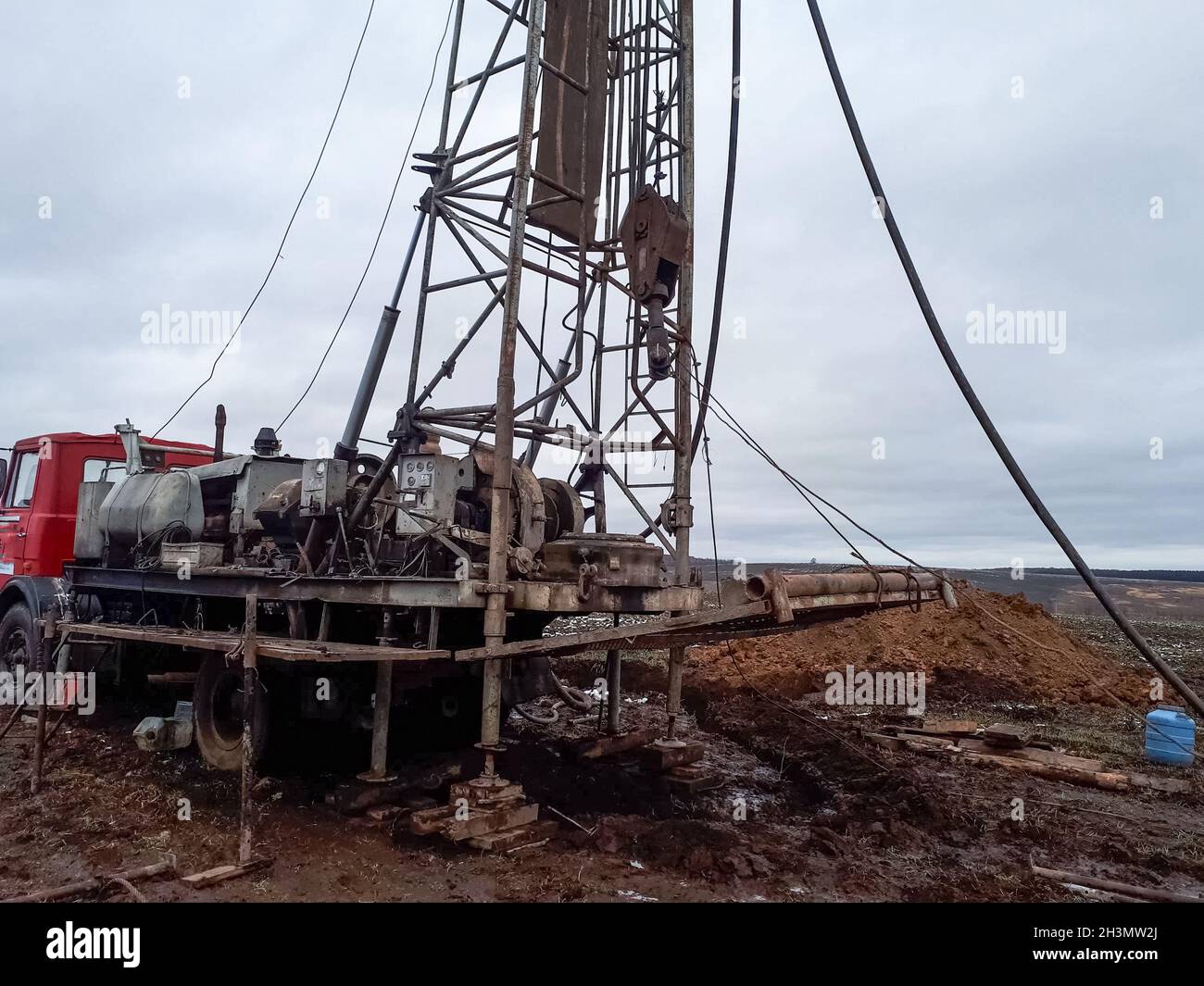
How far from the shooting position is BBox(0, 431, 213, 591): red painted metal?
966 cm

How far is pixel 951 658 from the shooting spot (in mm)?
13969

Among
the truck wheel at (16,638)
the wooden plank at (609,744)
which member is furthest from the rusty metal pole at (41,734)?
the wooden plank at (609,744)

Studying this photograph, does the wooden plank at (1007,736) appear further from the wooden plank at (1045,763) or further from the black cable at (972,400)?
the black cable at (972,400)

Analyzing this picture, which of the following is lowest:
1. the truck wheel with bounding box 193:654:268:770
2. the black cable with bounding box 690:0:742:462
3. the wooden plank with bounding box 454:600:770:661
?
the truck wheel with bounding box 193:654:268:770

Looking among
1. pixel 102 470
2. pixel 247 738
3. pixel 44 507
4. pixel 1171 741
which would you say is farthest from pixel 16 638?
pixel 1171 741

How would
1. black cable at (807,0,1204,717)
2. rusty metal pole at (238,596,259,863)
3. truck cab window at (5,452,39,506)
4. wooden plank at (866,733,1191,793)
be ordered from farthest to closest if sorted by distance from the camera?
1. truck cab window at (5,452,39,506)
2. wooden plank at (866,733,1191,793)
3. rusty metal pole at (238,596,259,863)
4. black cable at (807,0,1204,717)

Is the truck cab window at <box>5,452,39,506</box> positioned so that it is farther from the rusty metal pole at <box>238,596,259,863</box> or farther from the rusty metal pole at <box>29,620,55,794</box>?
the rusty metal pole at <box>238,596,259,863</box>

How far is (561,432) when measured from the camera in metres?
7.57

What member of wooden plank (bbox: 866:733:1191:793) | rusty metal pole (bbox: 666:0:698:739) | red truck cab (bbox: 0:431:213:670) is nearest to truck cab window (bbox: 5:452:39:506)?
red truck cab (bbox: 0:431:213:670)

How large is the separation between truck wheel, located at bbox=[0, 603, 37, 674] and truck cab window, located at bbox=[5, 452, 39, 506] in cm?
131
